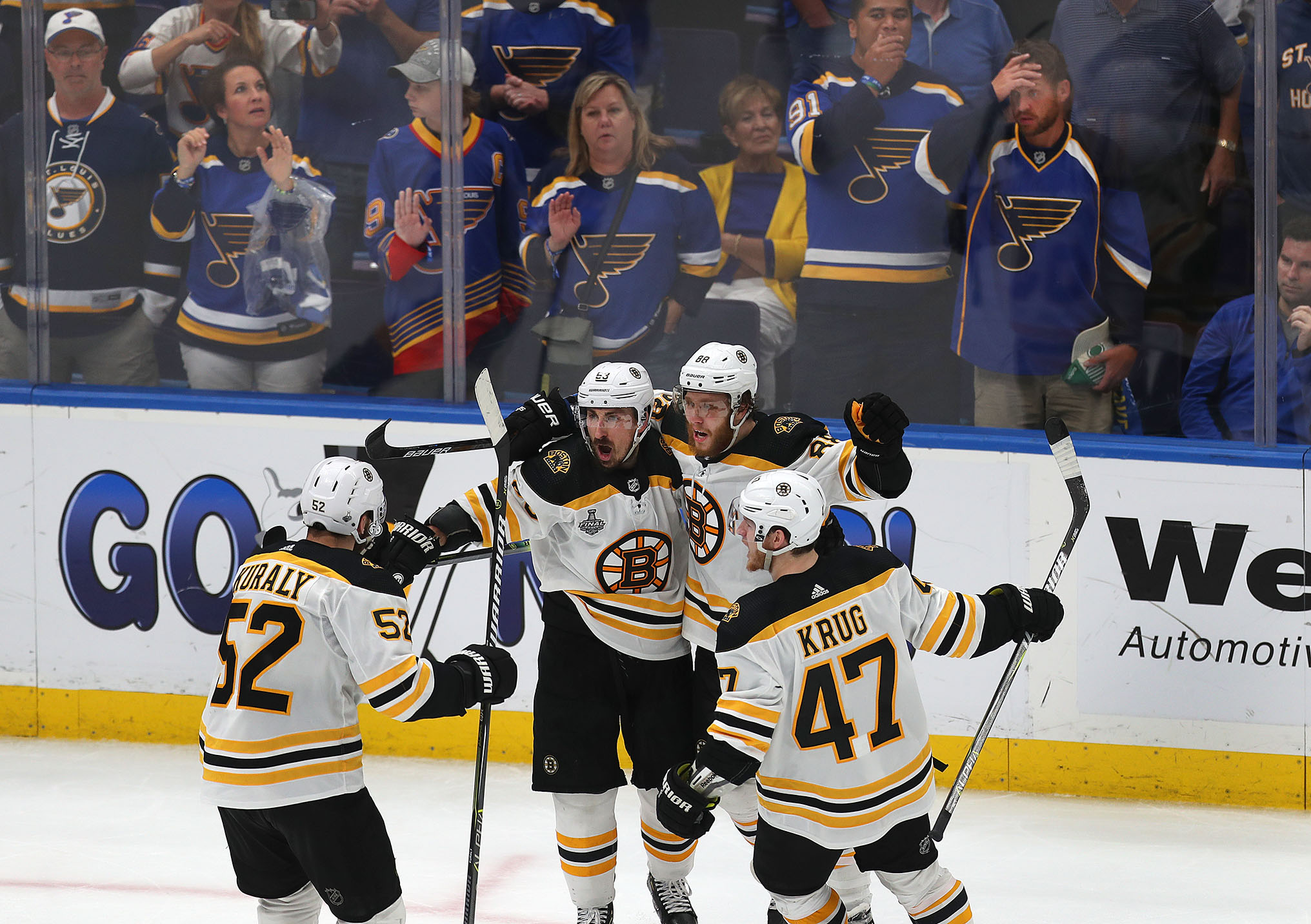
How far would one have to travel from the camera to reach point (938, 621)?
117 inches

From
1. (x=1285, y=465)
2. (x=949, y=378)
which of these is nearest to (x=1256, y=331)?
(x=1285, y=465)

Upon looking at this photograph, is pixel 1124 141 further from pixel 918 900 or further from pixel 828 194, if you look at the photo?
pixel 918 900

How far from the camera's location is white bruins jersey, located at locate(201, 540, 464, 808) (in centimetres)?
285

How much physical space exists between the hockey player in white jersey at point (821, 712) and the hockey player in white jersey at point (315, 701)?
583 millimetres

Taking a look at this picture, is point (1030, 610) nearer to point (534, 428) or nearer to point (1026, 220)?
point (534, 428)

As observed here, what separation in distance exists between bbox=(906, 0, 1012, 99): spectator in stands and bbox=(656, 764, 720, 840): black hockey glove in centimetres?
278

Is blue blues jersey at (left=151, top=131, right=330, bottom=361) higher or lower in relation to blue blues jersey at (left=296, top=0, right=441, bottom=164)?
lower

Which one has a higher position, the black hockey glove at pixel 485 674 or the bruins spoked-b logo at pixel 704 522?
the bruins spoked-b logo at pixel 704 522

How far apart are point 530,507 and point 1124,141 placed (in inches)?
96.7

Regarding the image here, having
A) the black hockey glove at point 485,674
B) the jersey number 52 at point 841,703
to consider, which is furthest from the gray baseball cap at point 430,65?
the jersey number 52 at point 841,703

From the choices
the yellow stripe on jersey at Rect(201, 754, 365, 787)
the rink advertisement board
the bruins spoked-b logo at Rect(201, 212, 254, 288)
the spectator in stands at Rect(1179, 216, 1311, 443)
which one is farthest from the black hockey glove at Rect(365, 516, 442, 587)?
the spectator in stands at Rect(1179, 216, 1311, 443)

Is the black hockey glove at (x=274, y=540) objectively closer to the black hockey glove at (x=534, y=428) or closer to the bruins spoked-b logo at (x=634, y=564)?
the black hockey glove at (x=534, y=428)

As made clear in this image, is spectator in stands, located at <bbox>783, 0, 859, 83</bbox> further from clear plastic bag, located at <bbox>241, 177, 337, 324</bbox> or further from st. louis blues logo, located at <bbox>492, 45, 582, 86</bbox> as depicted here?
clear plastic bag, located at <bbox>241, 177, 337, 324</bbox>

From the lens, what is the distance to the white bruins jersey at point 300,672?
2.85m
